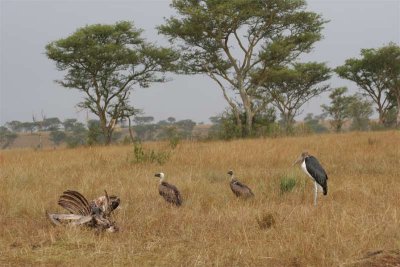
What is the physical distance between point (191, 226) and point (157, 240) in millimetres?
569

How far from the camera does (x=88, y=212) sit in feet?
17.9

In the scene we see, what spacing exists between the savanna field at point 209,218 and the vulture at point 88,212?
14 centimetres

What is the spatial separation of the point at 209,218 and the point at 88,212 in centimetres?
145

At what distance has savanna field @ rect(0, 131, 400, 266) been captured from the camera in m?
4.07

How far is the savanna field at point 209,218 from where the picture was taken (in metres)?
4.07

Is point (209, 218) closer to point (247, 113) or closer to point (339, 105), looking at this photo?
point (247, 113)

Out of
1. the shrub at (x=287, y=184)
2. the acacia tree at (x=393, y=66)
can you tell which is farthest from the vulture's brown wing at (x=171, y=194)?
the acacia tree at (x=393, y=66)

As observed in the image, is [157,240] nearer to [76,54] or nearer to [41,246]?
[41,246]

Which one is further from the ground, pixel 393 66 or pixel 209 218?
pixel 393 66

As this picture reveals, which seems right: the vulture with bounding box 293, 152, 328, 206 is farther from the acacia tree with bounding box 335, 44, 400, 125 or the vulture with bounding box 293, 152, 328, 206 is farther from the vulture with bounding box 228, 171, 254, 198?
the acacia tree with bounding box 335, 44, 400, 125

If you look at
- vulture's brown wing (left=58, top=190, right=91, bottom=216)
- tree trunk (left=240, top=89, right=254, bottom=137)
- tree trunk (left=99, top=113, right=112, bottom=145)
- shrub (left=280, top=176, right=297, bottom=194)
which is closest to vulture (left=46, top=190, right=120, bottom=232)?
vulture's brown wing (left=58, top=190, right=91, bottom=216)

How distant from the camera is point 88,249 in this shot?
4395mm

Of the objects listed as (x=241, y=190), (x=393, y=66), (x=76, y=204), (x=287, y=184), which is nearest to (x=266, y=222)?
(x=241, y=190)

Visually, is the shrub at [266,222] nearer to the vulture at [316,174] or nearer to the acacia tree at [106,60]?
the vulture at [316,174]
